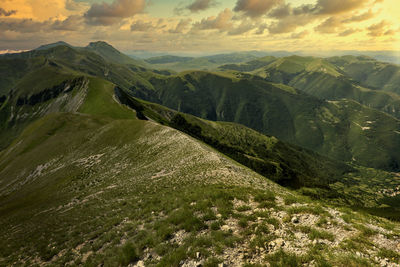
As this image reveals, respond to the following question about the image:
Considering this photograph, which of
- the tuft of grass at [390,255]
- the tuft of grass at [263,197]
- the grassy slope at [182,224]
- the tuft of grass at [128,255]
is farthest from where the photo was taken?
the tuft of grass at [263,197]

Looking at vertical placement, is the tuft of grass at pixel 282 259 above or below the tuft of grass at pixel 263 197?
above

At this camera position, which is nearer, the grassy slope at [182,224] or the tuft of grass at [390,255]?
the tuft of grass at [390,255]

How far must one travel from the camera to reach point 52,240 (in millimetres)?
19609

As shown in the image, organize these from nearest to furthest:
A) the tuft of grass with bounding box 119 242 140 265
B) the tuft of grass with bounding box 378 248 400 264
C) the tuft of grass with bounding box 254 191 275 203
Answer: the tuft of grass with bounding box 378 248 400 264
the tuft of grass with bounding box 119 242 140 265
the tuft of grass with bounding box 254 191 275 203

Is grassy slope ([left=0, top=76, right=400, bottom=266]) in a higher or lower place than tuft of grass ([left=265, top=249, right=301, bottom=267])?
lower

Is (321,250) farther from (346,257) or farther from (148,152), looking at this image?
(148,152)

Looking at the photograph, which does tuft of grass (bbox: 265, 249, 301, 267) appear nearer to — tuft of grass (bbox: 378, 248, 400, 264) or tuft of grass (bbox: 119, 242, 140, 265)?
tuft of grass (bbox: 378, 248, 400, 264)

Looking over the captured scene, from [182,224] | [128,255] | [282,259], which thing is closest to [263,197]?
[182,224]

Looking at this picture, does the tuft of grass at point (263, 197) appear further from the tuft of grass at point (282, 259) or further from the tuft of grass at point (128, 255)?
the tuft of grass at point (128, 255)

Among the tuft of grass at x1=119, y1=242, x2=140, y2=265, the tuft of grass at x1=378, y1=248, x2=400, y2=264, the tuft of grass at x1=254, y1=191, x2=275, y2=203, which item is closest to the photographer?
the tuft of grass at x1=378, y1=248, x2=400, y2=264

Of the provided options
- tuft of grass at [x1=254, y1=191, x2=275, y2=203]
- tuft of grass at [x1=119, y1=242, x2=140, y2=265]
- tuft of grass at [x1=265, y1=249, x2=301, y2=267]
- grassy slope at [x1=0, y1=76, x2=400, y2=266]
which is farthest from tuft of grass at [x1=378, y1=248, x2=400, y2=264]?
tuft of grass at [x1=119, y1=242, x2=140, y2=265]

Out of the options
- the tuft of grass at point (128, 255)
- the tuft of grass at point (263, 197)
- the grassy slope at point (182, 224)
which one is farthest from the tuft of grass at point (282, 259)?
the tuft of grass at point (128, 255)

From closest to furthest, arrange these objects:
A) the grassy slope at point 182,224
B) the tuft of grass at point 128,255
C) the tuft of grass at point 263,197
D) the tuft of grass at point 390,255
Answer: the tuft of grass at point 390,255 < the grassy slope at point 182,224 < the tuft of grass at point 128,255 < the tuft of grass at point 263,197

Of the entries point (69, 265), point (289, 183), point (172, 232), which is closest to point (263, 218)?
point (172, 232)
